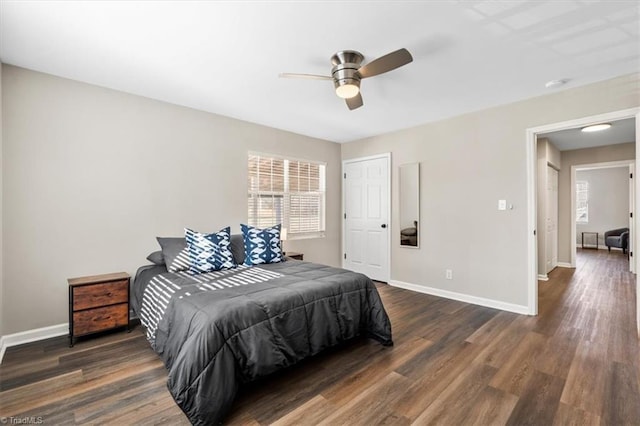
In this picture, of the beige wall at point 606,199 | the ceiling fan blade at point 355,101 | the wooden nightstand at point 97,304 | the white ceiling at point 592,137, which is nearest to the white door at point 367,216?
the ceiling fan blade at point 355,101

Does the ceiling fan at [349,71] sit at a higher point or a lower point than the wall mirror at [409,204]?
higher

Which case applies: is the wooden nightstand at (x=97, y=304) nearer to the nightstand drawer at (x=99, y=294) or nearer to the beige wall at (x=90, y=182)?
the nightstand drawer at (x=99, y=294)

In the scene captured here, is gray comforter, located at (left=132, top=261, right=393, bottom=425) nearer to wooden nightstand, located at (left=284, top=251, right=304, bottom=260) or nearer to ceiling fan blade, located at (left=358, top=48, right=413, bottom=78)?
wooden nightstand, located at (left=284, top=251, right=304, bottom=260)

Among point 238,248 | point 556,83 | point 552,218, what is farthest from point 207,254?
point 552,218

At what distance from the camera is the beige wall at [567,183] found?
19.5 feet

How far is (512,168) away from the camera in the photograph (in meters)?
3.59

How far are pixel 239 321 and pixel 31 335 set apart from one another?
235cm

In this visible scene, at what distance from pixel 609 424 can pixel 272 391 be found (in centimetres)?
201

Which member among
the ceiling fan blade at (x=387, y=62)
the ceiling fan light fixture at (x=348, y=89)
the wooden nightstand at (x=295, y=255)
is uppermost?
the ceiling fan blade at (x=387, y=62)

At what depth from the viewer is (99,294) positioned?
2775 millimetres

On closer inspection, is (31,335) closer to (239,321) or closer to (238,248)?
(238,248)

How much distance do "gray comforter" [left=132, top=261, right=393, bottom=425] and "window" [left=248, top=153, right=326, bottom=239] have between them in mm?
1652

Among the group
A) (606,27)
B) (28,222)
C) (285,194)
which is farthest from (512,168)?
(28,222)

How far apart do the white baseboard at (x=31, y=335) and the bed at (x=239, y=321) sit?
662 mm
